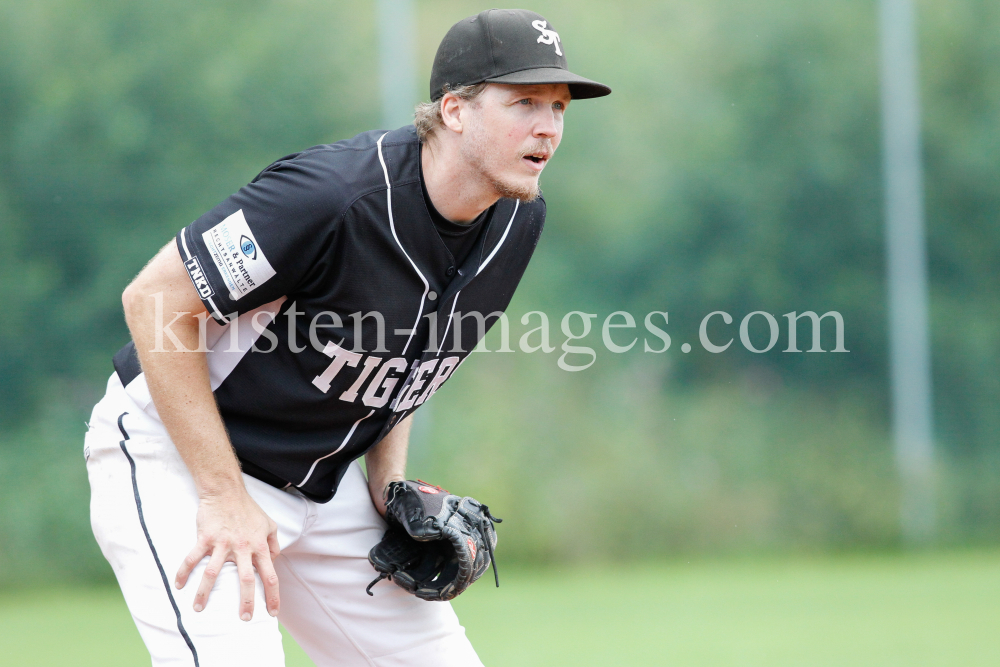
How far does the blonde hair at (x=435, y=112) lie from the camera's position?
2529mm

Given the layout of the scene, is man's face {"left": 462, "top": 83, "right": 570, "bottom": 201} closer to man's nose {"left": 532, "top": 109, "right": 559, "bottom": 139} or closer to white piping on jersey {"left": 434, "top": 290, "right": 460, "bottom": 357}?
man's nose {"left": 532, "top": 109, "right": 559, "bottom": 139}

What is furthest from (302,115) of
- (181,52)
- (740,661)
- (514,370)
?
(740,661)

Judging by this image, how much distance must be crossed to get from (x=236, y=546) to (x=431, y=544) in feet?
2.13

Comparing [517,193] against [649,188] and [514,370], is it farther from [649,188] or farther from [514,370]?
[649,188]

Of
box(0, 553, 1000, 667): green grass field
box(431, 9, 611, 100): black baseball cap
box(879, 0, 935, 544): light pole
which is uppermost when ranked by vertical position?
box(431, 9, 611, 100): black baseball cap

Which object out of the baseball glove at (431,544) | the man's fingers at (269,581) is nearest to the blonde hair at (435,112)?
the baseball glove at (431,544)

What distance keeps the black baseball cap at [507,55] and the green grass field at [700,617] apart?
3385 mm

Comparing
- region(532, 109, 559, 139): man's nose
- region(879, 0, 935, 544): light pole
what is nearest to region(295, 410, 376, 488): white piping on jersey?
region(532, 109, 559, 139): man's nose

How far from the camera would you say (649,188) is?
8.77 m

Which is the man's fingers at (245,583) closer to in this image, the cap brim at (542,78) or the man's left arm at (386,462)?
the man's left arm at (386,462)

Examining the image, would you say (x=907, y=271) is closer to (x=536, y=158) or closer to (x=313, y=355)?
(x=536, y=158)

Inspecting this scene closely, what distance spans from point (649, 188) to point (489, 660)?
477 centimetres

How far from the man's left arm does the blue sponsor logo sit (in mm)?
827

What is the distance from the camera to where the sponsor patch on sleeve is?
7.65 ft
